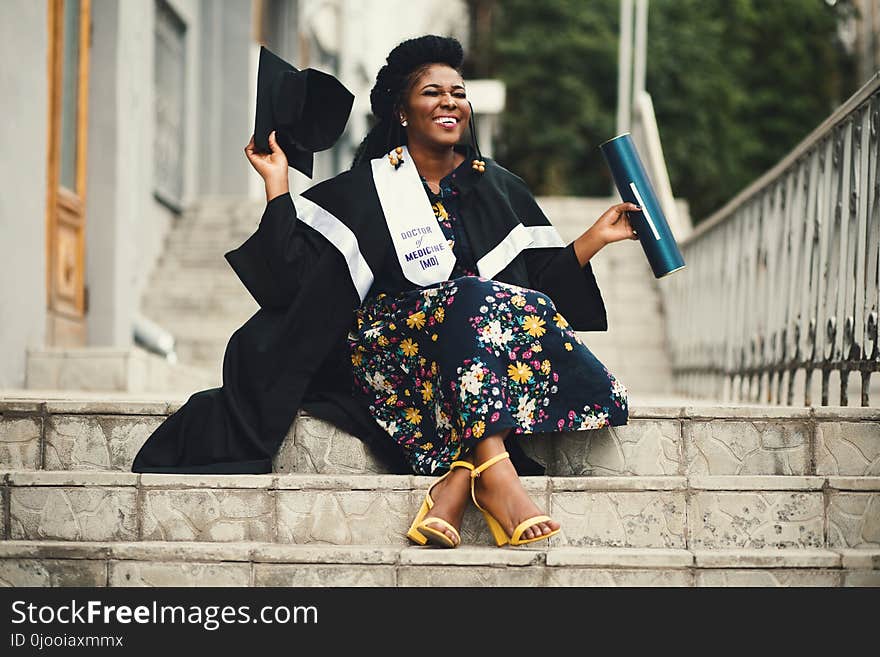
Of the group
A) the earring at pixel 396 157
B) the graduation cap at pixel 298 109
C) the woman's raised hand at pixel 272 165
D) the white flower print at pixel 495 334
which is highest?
the graduation cap at pixel 298 109

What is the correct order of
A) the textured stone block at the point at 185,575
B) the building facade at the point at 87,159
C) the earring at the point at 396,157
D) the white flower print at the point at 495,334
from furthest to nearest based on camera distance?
the building facade at the point at 87,159 < the earring at the point at 396,157 < the white flower print at the point at 495,334 < the textured stone block at the point at 185,575

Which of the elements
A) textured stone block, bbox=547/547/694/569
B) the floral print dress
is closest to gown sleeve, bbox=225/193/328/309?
the floral print dress

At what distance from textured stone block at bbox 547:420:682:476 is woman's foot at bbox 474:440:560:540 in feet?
1.32

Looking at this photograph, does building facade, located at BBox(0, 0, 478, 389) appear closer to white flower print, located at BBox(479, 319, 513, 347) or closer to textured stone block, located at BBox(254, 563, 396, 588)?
textured stone block, located at BBox(254, 563, 396, 588)

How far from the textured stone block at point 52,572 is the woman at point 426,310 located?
1.63 feet

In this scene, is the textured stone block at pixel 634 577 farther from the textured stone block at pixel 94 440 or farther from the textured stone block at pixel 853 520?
the textured stone block at pixel 94 440

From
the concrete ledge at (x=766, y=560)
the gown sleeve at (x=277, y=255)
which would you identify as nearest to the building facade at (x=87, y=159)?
the gown sleeve at (x=277, y=255)

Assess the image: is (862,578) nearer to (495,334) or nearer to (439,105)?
(495,334)

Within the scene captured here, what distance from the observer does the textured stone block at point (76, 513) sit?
3.77 meters

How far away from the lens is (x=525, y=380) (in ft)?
12.6

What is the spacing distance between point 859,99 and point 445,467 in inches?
80.7

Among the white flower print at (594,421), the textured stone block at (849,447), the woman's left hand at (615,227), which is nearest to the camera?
the white flower print at (594,421)

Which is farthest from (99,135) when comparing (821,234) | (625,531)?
(625,531)

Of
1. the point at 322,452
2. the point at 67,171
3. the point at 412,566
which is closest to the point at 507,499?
the point at 412,566
